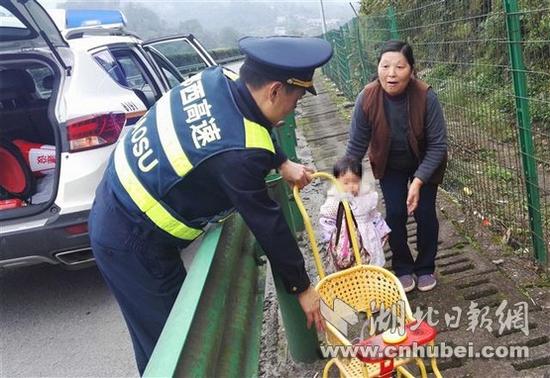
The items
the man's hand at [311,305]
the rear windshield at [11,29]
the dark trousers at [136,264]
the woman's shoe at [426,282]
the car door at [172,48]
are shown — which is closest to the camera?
the man's hand at [311,305]

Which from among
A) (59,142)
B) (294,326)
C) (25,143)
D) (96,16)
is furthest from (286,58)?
(96,16)

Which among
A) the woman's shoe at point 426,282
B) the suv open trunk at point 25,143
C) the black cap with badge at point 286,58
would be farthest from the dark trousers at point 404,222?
the suv open trunk at point 25,143

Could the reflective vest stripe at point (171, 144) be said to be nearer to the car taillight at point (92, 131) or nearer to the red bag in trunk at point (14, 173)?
the car taillight at point (92, 131)

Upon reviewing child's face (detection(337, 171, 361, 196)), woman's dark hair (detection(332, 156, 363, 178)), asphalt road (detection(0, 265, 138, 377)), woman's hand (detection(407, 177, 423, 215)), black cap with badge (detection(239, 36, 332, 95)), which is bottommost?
asphalt road (detection(0, 265, 138, 377))

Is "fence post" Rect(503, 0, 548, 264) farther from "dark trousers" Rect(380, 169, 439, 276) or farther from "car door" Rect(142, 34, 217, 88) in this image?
"car door" Rect(142, 34, 217, 88)

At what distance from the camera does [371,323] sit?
2.30 metres

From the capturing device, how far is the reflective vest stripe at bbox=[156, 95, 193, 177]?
181cm

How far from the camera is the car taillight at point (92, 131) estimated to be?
139 inches

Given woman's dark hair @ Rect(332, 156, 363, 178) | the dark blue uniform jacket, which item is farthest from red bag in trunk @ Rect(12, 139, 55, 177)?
the dark blue uniform jacket

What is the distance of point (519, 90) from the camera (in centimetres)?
294

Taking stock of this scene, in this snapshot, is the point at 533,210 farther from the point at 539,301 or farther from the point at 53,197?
the point at 53,197

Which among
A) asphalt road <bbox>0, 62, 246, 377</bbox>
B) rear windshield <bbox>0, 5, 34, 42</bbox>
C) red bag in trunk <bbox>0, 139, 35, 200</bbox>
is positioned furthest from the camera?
red bag in trunk <bbox>0, 139, 35, 200</bbox>

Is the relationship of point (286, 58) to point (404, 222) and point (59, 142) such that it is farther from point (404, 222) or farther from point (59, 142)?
point (59, 142)

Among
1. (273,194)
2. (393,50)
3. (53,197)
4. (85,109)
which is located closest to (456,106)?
(393,50)
